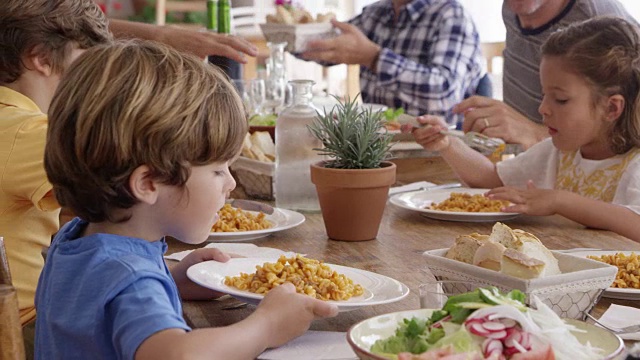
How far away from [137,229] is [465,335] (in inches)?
18.9

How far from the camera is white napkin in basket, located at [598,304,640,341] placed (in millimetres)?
1211

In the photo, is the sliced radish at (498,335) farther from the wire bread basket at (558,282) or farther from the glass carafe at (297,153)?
the glass carafe at (297,153)

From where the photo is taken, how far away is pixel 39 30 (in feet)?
5.86

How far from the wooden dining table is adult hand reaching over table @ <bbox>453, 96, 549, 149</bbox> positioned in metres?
0.85

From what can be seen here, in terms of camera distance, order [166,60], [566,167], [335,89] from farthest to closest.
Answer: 1. [335,89]
2. [566,167]
3. [166,60]

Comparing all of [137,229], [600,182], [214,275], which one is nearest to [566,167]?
[600,182]

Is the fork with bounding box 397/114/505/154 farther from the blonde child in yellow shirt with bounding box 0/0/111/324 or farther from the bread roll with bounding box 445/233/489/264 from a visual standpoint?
the bread roll with bounding box 445/233/489/264

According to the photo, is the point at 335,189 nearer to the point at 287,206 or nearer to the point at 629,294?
the point at 287,206

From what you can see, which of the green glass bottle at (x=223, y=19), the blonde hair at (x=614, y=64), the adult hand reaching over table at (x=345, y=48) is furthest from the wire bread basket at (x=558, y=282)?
the adult hand reaching over table at (x=345, y=48)

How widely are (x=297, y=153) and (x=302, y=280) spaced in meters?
0.73

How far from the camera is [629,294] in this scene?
1.34m

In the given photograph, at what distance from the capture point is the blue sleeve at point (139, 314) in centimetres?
99

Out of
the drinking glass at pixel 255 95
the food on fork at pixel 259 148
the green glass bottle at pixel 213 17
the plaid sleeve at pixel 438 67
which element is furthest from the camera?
the plaid sleeve at pixel 438 67

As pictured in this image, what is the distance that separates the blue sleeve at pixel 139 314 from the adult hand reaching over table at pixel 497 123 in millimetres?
1950
